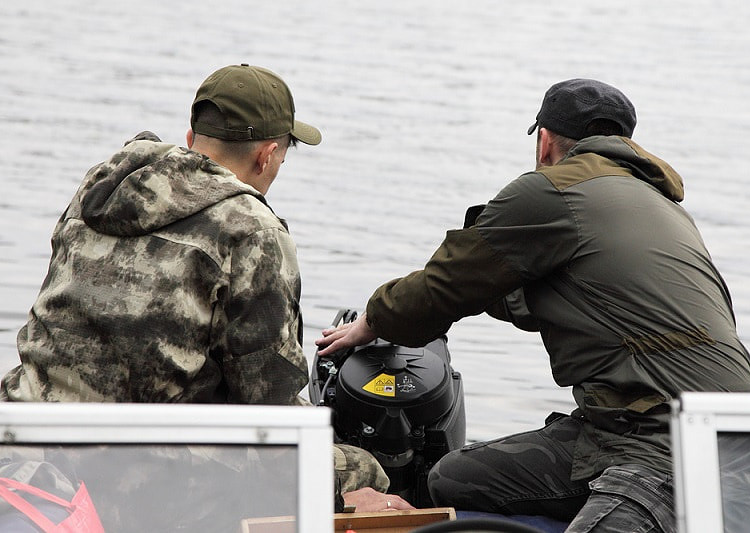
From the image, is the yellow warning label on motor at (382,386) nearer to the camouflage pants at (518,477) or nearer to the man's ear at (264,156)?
the camouflage pants at (518,477)

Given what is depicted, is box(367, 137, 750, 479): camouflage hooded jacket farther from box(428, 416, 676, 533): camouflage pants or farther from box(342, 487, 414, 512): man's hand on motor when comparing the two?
box(342, 487, 414, 512): man's hand on motor

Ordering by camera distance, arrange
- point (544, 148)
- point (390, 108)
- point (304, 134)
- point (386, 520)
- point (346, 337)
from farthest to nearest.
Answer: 1. point (390, 108)
2. point (346, 337)
3. point (544, 148)
4. point (304, 134)
5. point (386, 520)

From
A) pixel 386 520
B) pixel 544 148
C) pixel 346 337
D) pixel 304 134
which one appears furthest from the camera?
pixel 346 337

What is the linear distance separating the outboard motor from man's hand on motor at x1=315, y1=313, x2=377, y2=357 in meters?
0.07

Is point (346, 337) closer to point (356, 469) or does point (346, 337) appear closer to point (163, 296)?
point (356, 469)

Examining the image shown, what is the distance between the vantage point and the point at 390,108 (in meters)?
12.9

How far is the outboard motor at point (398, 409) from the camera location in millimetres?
3787

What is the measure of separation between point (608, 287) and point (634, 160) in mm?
467

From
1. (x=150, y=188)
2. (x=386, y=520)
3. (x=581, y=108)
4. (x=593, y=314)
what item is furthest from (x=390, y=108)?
(x=386, y=520)

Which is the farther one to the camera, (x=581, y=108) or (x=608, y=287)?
(x=581, y=108)

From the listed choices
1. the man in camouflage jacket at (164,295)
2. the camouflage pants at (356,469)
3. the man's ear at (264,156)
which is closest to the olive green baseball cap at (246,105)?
the man's ear at (264,156)

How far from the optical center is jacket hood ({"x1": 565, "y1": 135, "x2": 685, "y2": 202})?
3.42 m

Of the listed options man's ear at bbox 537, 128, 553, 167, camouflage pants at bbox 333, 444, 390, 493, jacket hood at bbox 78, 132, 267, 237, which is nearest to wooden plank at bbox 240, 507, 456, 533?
camouflage pants at bbox 333, 444, 390, 493

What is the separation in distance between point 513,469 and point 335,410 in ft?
2.20
